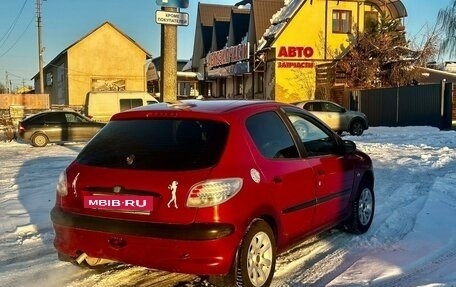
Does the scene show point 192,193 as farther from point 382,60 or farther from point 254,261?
point 382,60

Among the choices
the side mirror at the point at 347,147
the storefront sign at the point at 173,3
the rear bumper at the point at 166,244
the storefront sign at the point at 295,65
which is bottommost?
the rear bumper at the point at 166,244

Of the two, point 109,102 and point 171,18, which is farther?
point 109,102

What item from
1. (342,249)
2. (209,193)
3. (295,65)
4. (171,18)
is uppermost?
(295,65)

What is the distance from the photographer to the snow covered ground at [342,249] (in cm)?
465

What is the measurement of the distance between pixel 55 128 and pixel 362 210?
52.0 ft

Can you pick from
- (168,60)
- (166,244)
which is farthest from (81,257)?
(168,60)

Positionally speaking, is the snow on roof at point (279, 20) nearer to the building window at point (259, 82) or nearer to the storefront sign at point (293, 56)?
the storefront sign at point (293, 56)

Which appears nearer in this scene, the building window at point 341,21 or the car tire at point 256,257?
the car tire at point 256,257

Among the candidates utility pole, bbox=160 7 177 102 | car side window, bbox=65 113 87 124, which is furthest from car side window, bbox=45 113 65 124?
utility pole, bbox=160 7 177 102

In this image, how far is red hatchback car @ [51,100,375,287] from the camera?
155 inches

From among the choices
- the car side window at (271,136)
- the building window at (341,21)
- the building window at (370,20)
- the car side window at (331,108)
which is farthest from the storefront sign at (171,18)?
the building window at (341,21)

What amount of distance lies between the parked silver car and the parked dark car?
8.45m

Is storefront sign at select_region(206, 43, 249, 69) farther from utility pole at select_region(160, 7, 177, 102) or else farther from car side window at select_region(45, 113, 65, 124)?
utility pole at select_region(160, 7, 177, 102)

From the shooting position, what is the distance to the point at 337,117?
21875mm
